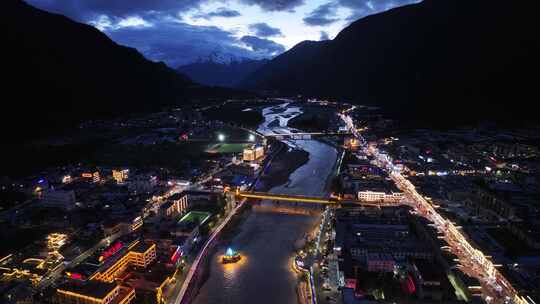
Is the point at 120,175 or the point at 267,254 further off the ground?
the point at 120,175

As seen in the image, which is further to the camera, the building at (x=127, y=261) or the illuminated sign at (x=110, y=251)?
the illuminated sign at (x=110, y=251)

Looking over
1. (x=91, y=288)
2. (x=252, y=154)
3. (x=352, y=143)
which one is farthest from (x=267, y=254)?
(x=352, y=143)

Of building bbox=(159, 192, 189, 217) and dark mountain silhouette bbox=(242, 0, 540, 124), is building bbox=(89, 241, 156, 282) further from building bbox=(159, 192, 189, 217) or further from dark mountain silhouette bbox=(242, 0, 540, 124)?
dark mountain silhouette bbox=(242, 0, 540, 124)

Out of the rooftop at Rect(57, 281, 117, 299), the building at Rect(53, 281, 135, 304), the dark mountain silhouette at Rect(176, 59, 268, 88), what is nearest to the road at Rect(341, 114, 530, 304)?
the building at Rect(53, 281, 135, 304)

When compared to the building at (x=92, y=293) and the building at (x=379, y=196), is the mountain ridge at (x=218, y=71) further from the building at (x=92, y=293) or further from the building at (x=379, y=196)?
the building at (x=92, y=293)

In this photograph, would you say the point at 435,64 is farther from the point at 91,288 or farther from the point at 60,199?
the point at 91,288

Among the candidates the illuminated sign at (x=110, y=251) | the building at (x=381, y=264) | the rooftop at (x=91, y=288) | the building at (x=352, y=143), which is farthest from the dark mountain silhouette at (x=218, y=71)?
the rooftop at (x=91, y=288)
